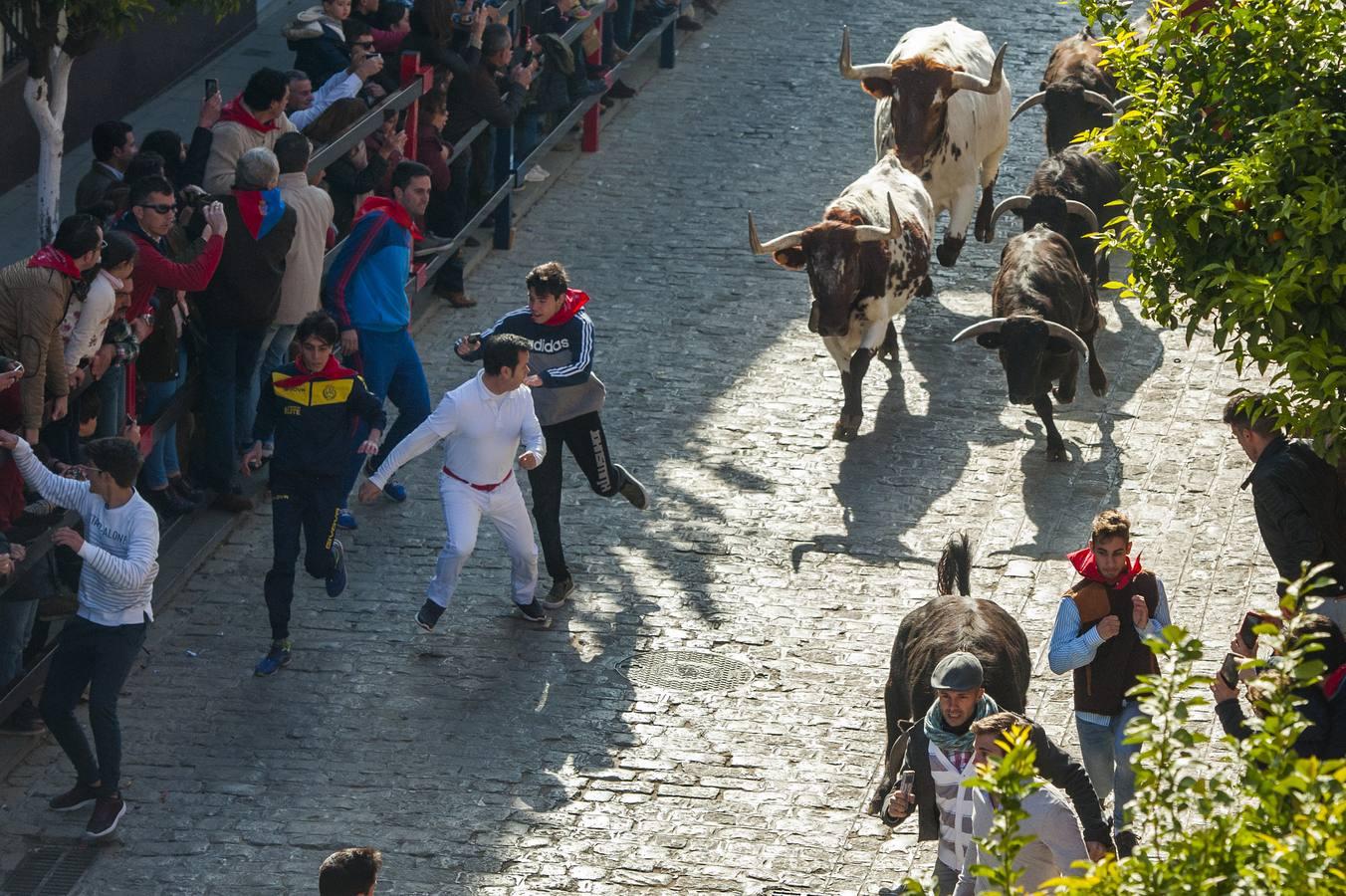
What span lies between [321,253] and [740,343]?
3.99m

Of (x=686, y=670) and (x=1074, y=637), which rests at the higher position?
(x=1074, y=637)

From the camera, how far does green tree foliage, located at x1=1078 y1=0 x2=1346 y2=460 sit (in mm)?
8250

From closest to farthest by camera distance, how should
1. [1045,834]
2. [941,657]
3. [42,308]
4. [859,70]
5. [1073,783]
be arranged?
[1045,834]
[1073,783]
[941,657]
[42,308]
[859,70]

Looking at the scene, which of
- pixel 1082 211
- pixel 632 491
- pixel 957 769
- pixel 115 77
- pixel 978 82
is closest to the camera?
pixel 957 769

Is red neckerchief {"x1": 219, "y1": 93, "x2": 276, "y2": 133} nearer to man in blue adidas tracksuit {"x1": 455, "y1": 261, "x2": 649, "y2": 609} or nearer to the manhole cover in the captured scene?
man in blue adidas tracksuit {"x1": 455, "y1": 261, "x2": 649, "y2": 609}

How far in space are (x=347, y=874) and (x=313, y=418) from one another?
3.94 m

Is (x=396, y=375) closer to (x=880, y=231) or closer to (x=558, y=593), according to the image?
(x=558, y=593)

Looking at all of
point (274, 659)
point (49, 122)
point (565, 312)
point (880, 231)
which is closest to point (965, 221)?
point (880, 231)

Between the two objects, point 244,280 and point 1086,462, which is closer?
point 244,280

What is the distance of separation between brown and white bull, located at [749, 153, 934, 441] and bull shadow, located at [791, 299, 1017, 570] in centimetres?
37

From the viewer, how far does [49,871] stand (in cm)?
967

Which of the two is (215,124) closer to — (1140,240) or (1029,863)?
(1140,240)

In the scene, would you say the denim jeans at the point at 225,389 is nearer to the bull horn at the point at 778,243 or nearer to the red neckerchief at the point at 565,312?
the red neckerchief at the point at 565,312

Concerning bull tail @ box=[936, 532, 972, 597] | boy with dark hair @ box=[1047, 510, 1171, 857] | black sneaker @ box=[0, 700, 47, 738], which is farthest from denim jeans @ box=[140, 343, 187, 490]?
boy with dark hair @ box=[1047, 510, 1171, 857]
